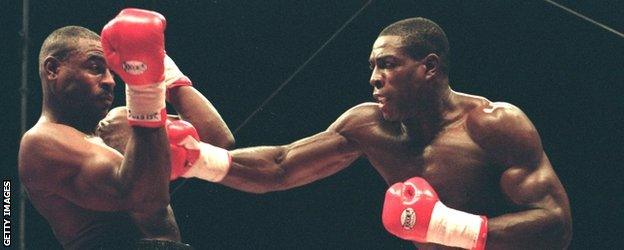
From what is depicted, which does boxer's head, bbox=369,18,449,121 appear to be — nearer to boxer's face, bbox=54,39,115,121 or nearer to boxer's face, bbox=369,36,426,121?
boxer's face, bbox=369,36,426,121

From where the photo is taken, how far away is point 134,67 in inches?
121

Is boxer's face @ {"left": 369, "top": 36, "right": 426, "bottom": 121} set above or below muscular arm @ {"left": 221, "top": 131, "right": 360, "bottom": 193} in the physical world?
above

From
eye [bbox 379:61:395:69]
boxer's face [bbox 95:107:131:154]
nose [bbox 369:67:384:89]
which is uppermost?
eye [bbox 379:61:395:69]

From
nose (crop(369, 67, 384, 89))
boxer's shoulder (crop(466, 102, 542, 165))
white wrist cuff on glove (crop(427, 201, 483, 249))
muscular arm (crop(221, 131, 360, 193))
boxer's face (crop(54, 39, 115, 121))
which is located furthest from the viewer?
muscular arm (crop(221, 131, 360, 193))

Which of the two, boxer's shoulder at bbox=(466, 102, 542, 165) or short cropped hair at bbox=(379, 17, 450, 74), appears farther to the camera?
short cropped hair at bbox=(379, 17, 450, 74)

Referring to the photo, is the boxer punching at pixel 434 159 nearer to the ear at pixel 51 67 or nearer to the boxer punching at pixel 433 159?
the boxer punching at pixel 433 159

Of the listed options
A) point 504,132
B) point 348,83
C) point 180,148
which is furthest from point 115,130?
point 348,83

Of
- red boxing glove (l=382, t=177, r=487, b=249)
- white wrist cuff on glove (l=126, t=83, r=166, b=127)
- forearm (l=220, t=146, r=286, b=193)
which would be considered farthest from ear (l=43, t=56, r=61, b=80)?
red boxing glove (l=382, t=177, r=487, b=249)

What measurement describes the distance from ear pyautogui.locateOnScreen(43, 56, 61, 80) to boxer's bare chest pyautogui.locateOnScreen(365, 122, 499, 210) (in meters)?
1.19

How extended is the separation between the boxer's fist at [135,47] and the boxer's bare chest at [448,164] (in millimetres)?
1123

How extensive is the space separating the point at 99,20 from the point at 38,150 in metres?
1.70

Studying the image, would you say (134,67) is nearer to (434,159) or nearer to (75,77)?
(75,77)

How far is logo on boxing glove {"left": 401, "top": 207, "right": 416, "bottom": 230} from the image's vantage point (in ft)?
11.9

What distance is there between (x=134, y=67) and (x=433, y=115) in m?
1.25
